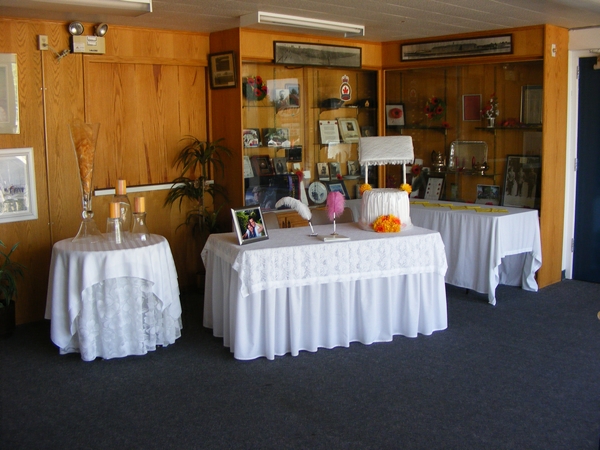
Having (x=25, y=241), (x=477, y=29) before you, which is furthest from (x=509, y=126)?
(x=25, y=241)

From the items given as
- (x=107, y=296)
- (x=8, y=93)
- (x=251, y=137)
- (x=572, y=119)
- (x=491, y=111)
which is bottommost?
(x=107, y=296)

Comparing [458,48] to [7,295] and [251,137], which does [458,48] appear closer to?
[251,137]

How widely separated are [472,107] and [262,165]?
2.41m

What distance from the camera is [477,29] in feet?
22.6

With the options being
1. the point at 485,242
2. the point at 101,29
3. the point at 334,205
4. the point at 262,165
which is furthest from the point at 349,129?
the point at 101,29

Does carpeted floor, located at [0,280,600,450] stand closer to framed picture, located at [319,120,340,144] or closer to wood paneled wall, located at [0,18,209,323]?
wood paneled wall, located at [0,18,209,323]

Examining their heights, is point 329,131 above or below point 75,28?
below

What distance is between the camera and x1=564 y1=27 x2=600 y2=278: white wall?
→ 267 inches

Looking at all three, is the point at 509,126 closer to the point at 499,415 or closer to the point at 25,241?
the point at 499,415

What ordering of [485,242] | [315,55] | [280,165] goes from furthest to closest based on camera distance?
[280,165] → [315,55] → [485,242]

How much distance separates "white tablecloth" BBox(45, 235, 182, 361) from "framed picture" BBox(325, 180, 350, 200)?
3.05 meters

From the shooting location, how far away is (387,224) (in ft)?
17.7

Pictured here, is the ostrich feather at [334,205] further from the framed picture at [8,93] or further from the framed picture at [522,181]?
the framed picture at [8,93]

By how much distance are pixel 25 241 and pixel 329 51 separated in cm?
364
